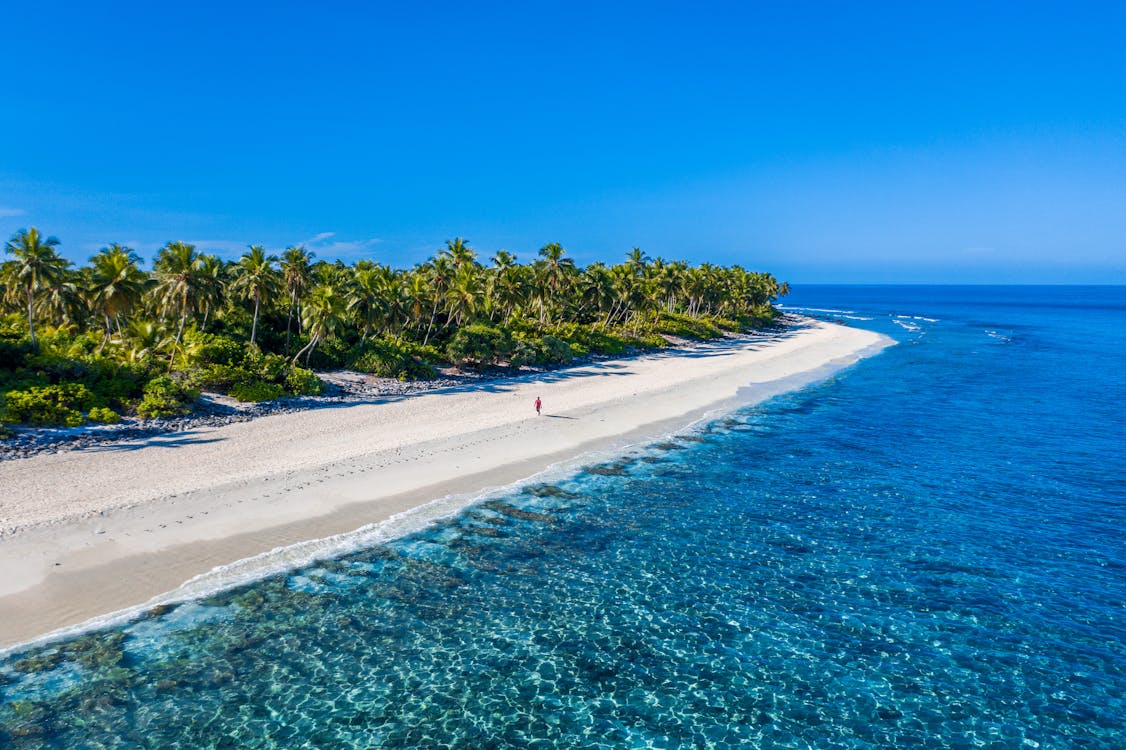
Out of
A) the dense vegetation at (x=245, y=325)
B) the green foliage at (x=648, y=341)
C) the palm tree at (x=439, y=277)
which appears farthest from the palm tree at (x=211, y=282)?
the green foliage at (x=648, y=341)

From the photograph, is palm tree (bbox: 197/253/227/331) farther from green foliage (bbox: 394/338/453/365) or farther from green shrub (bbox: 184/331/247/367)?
green foliage (bbox: 394/338/453/365)

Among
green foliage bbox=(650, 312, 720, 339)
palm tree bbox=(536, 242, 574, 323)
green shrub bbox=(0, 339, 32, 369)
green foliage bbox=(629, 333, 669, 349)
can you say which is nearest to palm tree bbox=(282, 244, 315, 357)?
green shrub bbox=(0, 339, 32, 369)

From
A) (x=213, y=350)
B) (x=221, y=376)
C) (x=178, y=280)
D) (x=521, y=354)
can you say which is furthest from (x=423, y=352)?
(x=178, y=280)

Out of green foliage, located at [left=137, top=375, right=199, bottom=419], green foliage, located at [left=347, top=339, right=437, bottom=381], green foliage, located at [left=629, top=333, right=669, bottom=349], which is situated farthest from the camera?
green foliage, located at [left=629, top=333, right=669, bottom=349]

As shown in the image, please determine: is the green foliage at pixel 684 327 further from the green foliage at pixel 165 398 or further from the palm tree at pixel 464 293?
the green foliage at pixel 165 398

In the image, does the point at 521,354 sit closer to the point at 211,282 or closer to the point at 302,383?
the point at 302,383

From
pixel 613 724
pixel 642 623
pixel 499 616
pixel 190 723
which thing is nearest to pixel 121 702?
pixel 190 723
